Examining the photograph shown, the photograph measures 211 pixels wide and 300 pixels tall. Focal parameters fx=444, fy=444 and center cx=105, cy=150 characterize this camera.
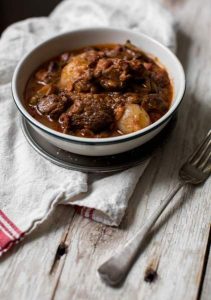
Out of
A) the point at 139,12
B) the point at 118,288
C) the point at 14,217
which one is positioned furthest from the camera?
the point at 139,12

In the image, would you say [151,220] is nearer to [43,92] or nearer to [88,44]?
[43,92]

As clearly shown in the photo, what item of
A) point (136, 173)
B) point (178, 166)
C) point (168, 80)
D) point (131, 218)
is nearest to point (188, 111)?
point (168, 80)

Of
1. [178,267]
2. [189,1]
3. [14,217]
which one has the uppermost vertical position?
[14,217]

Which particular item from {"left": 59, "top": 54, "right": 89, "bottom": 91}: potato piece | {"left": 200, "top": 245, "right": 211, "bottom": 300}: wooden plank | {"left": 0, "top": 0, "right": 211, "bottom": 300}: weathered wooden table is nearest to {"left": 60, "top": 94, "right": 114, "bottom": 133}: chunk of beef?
{"left": 59, "top": 54, "right": 89, "bottom": 91}: potato piece

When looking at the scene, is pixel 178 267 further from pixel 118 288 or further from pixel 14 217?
pixel 14 217

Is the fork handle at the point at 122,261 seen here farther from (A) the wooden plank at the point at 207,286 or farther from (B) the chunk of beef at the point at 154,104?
(B) the chunk of beef at the point at 154,104

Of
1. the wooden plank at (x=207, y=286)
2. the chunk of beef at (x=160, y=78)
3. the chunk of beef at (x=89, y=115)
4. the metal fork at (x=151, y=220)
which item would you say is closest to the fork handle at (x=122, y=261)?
the metal fork at (x=151, y=220)

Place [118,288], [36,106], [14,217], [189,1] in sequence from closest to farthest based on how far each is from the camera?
1. [118,288]
2. [14,217]
3. [36,106]
4. [189,1]

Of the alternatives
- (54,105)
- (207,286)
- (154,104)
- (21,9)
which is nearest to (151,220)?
(207,286)
